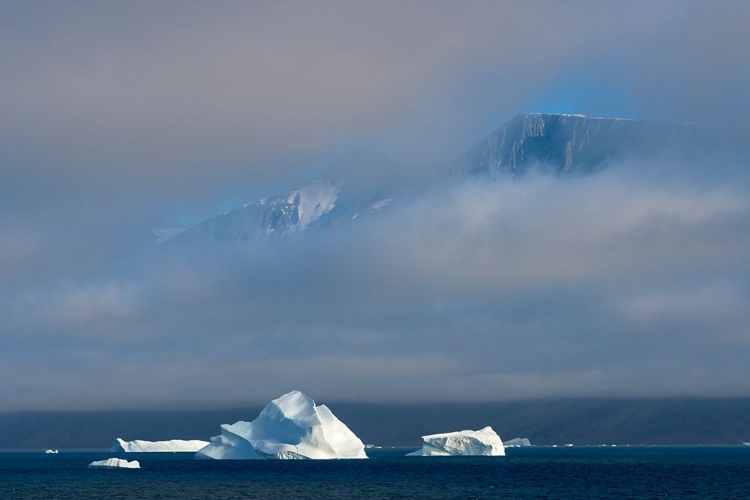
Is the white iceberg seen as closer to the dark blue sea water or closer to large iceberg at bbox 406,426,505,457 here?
the dark blue sea water

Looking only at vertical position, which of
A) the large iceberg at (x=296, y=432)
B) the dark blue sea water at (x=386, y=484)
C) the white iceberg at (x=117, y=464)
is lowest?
the dark blue sea water at (x=386, y=484)

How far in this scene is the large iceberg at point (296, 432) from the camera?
511 ft

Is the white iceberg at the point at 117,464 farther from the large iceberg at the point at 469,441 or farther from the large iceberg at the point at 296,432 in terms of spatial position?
the large iceberg at the point at 469,441

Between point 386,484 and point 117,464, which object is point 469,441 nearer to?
point 117,464

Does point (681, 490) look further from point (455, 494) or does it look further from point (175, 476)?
point (175, 476)

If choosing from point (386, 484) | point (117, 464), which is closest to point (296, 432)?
point (117, 464)

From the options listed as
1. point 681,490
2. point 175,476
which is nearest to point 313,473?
point 175,476

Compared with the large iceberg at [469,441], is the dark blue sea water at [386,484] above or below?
below

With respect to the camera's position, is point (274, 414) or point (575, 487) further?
point (274, 414)

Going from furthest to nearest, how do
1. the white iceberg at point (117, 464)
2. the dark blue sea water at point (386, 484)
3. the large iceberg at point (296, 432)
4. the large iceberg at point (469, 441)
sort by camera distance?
1. the large iceberg at point (469, 441)
2. the white iceberg at point (117, 464)
3. the large iceberg at point (296, 432)
4. the dark blue sea water at point (386, 484)

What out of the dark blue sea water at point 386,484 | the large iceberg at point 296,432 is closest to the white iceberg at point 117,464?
the large iceberg at point 296,432

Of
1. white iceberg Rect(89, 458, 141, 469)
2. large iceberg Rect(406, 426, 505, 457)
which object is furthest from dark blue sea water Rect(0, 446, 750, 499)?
large iceberg Rect(406, 426, 505, 457)

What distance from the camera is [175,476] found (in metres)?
123

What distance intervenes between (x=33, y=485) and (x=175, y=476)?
64.0 feet
